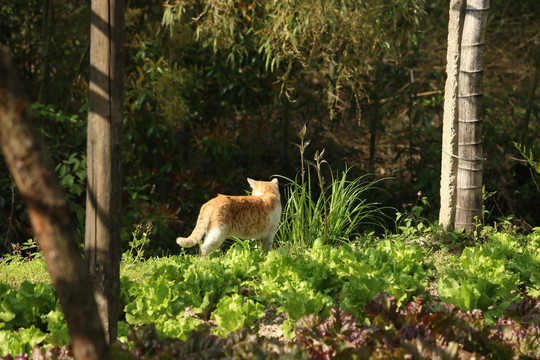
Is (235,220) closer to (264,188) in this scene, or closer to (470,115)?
(264,188)

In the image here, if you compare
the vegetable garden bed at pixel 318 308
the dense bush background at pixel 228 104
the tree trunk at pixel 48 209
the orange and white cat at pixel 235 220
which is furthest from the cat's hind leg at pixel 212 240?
the tree trunk at pixel 48 209

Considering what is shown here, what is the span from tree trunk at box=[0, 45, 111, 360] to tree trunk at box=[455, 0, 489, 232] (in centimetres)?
404

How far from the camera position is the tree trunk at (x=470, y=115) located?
222 inches

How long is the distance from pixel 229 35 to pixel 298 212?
108 inches

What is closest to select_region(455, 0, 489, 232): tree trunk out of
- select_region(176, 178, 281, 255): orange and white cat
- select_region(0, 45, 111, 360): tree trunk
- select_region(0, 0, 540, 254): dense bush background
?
select_region(0, 0, 540, 254): dense bush background

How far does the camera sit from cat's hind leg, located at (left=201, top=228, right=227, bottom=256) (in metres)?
5.36

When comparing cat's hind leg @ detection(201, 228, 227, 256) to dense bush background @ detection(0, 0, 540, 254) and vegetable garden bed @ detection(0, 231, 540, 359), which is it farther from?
dense bush background @ detection(0, 0, 540, 254)

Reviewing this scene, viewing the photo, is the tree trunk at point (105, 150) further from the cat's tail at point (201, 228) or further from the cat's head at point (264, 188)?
the cat's head at point (264, 188)

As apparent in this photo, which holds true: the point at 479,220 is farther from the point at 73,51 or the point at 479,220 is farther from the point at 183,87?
the point at 73,51

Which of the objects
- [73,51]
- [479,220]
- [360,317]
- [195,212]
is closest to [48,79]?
[73,51]

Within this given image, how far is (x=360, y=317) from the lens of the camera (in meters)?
3.88

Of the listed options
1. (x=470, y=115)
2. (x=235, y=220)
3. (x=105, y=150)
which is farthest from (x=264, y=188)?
(x=105, y=150)

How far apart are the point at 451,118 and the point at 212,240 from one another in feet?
7.73

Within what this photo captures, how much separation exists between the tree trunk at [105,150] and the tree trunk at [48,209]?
0.74 metres
